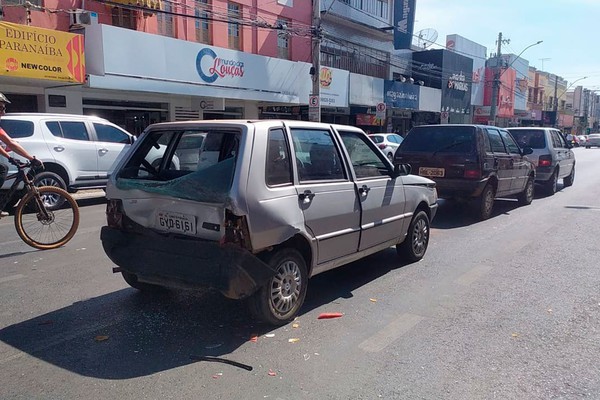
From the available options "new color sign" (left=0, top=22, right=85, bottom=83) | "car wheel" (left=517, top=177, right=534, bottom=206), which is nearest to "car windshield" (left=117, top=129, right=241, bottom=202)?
"car wheel" (left=517, top=177, right=534, bottom=206)

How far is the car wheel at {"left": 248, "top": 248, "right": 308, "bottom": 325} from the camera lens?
4121mm

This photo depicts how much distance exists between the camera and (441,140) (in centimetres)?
959

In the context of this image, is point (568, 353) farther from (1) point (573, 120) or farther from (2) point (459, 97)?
(1) point (573, 120)

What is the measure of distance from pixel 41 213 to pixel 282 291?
4.09m

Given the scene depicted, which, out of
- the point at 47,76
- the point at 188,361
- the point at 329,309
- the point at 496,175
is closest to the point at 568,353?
the point at 329,309

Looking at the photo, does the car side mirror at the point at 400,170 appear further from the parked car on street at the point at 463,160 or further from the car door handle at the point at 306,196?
the parked car on street at the point at 463,160

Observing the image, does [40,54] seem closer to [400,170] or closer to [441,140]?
[441,140]

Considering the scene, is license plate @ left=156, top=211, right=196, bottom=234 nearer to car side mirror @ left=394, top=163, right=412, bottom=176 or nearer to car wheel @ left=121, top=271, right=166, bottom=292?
car wheel @ left=121, top=271, right=166, bottom=292

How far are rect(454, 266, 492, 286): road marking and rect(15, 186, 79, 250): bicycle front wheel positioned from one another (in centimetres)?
524

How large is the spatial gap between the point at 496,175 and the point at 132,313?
7612mm

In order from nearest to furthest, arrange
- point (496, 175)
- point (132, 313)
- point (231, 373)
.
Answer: point (231, 373), point (132, 313), point (496, 175)

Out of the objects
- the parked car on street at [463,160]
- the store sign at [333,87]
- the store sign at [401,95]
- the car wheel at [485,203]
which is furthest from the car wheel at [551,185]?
the store sign at [401,95]

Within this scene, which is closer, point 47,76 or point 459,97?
point 47,76

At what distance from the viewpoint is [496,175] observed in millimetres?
9719
